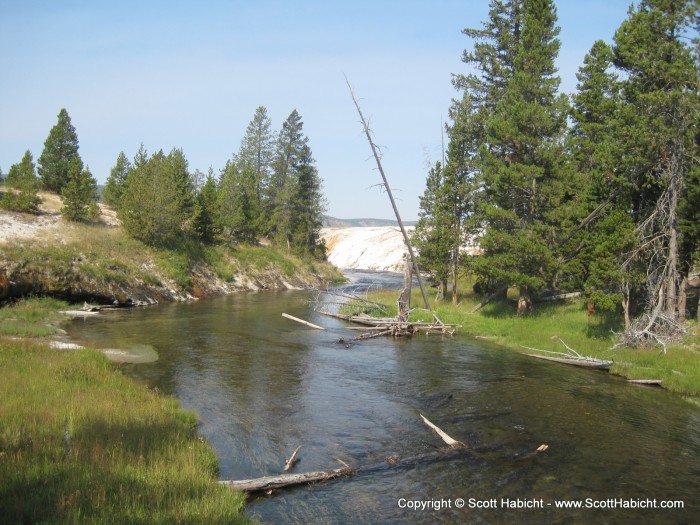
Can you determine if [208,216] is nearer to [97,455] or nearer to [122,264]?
[122,264]

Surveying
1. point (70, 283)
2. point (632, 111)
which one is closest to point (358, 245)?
point (70, 283)

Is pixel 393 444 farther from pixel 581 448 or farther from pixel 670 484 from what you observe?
pixel 670 484

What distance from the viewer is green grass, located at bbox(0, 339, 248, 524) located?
636 cm

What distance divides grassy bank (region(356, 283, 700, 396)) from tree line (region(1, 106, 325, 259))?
74.8 feet

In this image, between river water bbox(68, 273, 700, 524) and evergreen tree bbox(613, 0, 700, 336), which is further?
evergreen tree bbox(613, 0, 700, 336)

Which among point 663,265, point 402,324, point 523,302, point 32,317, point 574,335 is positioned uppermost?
point 663,265

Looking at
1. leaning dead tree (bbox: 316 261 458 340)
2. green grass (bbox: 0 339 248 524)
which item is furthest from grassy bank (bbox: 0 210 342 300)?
green grass (bbox: 0 339 248 524)

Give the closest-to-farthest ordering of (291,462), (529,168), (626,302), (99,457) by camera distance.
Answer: (99,457) → (291,462) → (626,302) → (529,168)

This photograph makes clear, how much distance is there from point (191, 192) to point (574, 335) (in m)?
42.1

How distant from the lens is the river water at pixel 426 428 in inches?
347

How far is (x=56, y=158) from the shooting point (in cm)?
4938

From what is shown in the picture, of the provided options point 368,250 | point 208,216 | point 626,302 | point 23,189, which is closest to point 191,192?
point 208,216

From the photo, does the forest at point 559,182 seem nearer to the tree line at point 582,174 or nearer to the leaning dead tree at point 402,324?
the tree line at point 582,174

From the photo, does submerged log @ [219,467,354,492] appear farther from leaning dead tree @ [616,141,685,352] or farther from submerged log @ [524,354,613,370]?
leaning dead tree @ [616,141,685,352]
